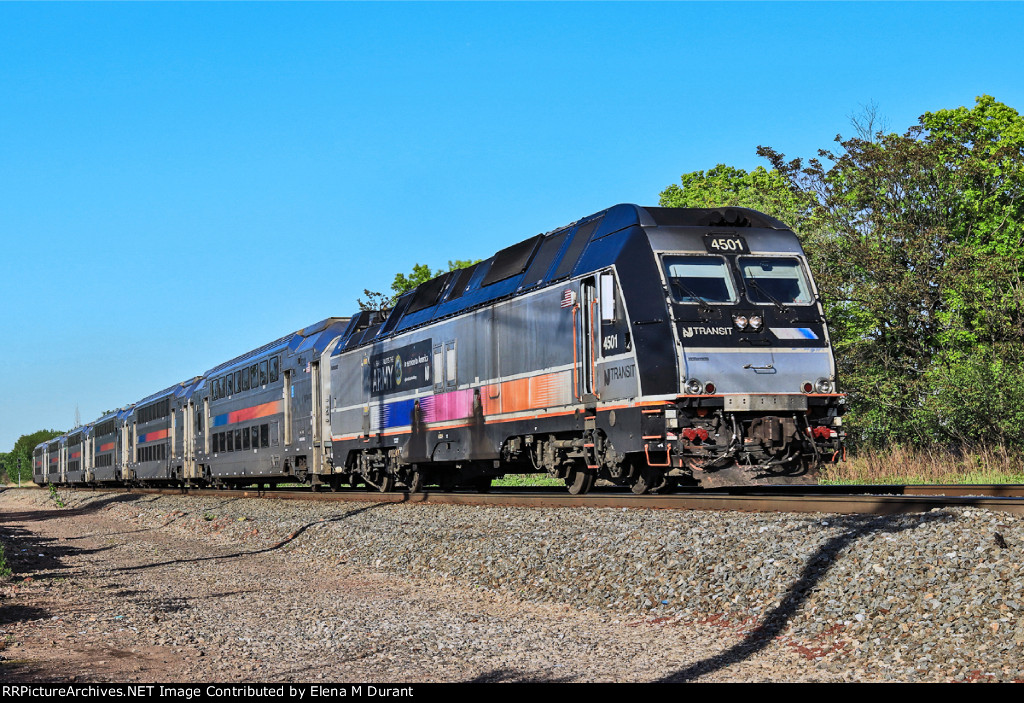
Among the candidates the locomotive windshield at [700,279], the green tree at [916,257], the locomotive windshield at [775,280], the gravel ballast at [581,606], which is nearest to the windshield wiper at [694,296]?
the locomotive windshield at [700,279]

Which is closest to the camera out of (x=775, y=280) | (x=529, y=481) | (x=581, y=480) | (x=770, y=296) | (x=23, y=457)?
(x=770, y=296)

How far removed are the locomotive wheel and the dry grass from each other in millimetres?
7449

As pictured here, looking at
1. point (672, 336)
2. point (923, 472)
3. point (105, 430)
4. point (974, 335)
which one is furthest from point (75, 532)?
point (105, 430)

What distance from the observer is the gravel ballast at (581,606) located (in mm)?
6887

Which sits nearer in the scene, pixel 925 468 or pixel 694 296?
pixel 694 296

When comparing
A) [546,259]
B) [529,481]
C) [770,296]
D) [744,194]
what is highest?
[744,194]

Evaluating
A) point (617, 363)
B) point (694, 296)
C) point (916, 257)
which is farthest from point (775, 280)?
point (916, 257)

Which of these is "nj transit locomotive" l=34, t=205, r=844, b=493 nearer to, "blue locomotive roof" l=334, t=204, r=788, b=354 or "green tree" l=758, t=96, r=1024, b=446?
"blue locomotive roof" l=334, t=204, r=788, b=354

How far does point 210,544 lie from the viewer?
17688mm

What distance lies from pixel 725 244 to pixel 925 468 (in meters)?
9.71

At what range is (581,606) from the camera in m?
9.44

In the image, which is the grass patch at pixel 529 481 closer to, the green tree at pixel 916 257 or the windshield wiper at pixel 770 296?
the green tree at pixel 916 257

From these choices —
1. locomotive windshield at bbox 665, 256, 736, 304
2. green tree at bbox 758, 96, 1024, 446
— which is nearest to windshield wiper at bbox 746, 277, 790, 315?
locomotive windshield at bbox 665, 256, 736, 304

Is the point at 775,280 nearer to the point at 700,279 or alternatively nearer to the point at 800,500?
the point at 700,279
